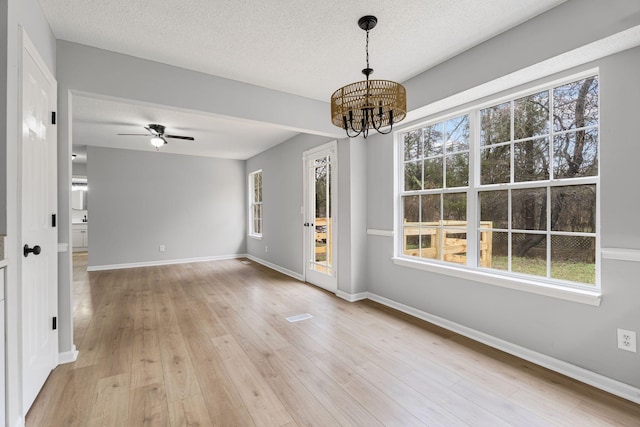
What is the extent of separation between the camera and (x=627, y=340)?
6.28 feet

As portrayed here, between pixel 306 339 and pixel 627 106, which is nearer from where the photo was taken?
pixel 627 106

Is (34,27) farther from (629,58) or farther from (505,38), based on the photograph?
(629,58)

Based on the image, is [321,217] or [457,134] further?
[321,217]

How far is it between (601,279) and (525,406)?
3.29ft

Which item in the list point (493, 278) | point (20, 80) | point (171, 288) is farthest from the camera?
point (171, 288)

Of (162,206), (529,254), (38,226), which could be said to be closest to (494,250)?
(529,254)

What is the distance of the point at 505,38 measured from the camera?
91.1 inches

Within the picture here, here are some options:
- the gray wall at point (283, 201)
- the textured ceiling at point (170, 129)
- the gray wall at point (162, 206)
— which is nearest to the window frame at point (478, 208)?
the gray wall at point (283, 201)

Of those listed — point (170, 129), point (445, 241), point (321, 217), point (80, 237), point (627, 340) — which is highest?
point (170, 129)

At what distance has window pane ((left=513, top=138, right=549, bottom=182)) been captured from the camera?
2406 mm

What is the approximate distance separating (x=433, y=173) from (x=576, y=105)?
1299 mm

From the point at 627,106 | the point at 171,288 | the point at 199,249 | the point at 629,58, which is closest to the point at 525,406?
the point at 627,106

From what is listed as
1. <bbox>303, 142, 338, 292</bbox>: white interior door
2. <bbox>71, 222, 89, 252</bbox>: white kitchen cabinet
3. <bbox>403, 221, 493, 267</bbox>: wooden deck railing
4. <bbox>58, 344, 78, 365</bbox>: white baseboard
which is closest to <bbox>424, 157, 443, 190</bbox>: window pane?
<bbox>403, 221, 493, 267</bbox>: wooden deck railing

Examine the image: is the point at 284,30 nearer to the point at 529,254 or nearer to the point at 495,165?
the point at 495,165
